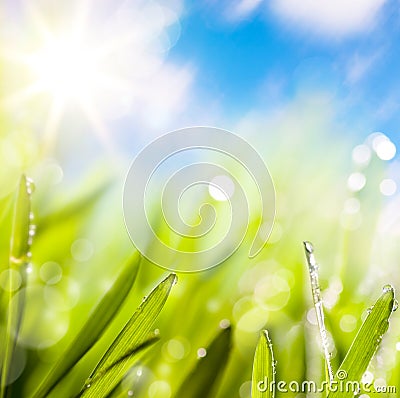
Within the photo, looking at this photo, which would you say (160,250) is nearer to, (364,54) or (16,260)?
(16,260)

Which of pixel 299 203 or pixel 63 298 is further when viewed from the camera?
pixel 299 203

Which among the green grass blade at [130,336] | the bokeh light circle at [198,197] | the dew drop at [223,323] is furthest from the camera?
the bokeh light circle at [198,197]

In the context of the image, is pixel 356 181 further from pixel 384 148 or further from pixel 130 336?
pixel 130 336

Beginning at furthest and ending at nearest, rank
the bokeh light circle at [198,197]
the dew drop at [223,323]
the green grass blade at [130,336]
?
the bokeh light circle at [198,197] → the dew drop at [223,323] → the green grass blade at [130,336]

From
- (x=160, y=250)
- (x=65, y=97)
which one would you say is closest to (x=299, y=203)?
(x=160, y=250)

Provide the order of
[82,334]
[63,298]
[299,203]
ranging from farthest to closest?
[299,203] < [63,298] < [82,334]

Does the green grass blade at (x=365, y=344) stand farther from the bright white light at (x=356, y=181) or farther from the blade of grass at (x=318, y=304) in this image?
the bright white light at (x=356, y=181)

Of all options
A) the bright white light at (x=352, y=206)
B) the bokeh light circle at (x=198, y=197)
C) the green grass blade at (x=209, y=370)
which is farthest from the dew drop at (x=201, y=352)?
the bright white light at (x=352, y=206)
